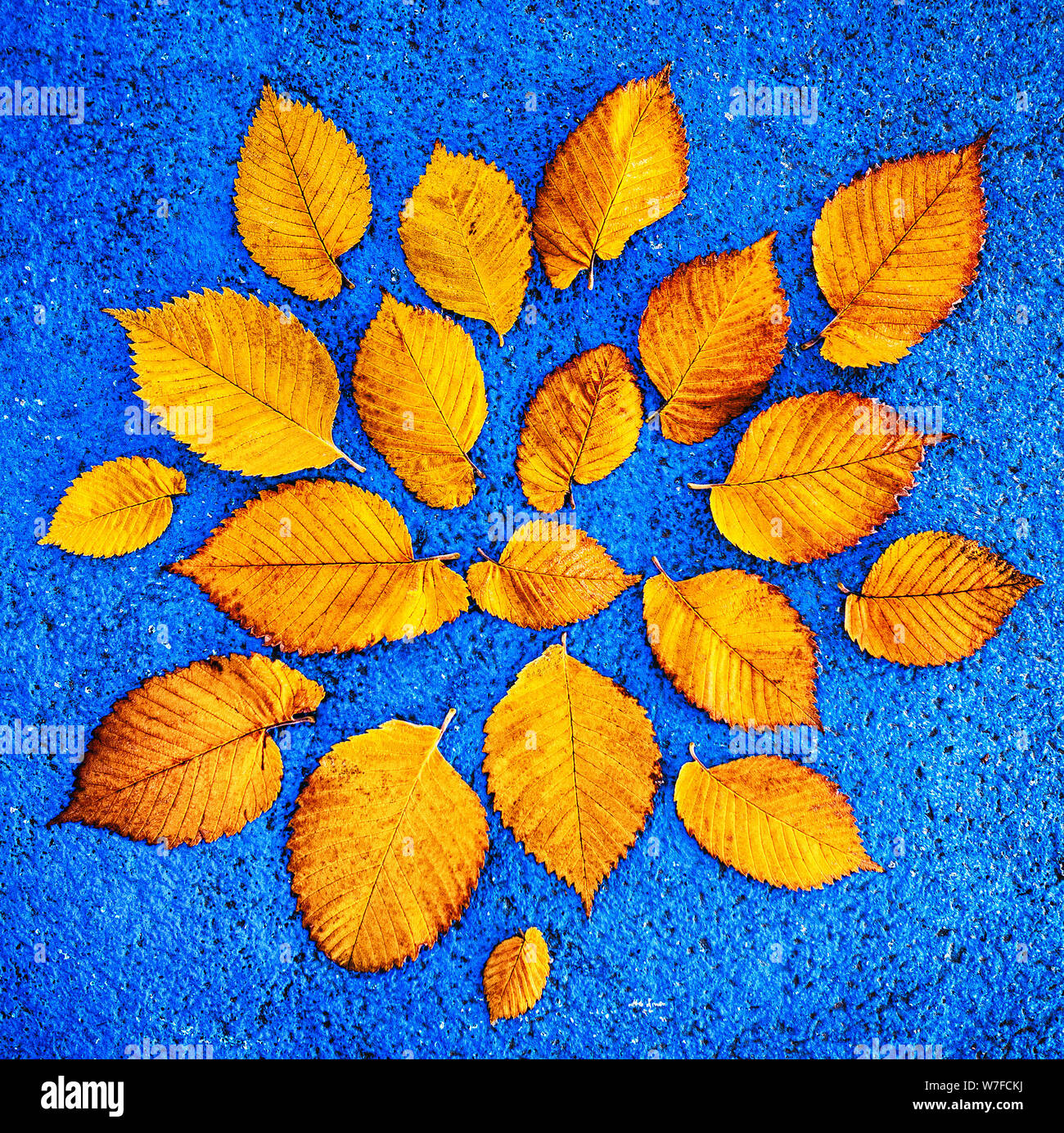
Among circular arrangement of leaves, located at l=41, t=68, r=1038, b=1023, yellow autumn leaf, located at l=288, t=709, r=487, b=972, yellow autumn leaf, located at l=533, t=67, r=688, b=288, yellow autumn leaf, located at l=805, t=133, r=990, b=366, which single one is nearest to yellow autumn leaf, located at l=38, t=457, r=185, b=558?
circular arrangement of leaves, located at l=41, t=68, r=1038, b=1023

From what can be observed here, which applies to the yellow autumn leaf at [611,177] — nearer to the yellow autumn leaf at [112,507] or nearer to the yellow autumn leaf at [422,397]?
the yellow autumn leaf at [422,397]

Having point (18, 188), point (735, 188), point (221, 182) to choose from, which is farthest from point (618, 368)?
point (18, 188)

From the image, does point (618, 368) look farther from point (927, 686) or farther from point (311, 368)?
point (927, 686)

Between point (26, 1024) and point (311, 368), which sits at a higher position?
point (311, 368)

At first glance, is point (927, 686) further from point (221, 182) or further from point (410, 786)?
point (221, 182)

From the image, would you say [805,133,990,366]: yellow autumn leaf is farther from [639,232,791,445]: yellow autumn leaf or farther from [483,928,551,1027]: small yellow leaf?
[483,928,551,1027]: small yellow leaf
